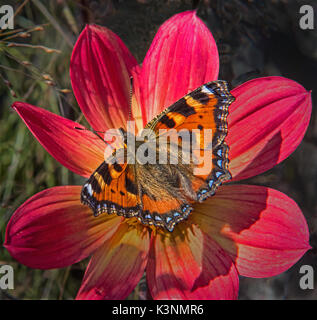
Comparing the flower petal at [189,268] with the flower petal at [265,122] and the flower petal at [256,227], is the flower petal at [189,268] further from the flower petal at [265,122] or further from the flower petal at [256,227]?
the flower petal at [265,122]

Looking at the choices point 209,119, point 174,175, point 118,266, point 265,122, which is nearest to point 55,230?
point 118,266

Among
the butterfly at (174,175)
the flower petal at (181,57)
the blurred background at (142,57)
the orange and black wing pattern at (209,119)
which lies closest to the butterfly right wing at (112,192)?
the butterfly at (174,175)

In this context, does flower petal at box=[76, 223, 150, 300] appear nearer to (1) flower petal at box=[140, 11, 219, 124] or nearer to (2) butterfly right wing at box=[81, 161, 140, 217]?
(2) butterfly right wing at box=[81, 161, 140, 217]

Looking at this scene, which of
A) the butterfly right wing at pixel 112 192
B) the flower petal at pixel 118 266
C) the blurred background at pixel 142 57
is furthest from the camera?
the blurred background at pixel 142 57

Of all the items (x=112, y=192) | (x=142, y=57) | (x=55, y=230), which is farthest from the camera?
(x=142, y=57)

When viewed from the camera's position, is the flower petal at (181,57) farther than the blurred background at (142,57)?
No

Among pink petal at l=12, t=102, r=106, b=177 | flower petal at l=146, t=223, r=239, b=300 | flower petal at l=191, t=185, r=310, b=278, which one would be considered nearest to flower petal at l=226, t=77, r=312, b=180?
flower petal at l=191, t=185, r=310, b=278

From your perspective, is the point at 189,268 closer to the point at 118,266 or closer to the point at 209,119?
the point at 118,266
